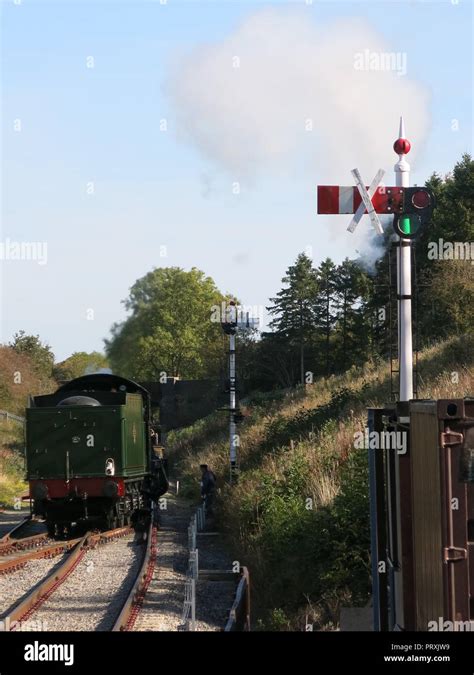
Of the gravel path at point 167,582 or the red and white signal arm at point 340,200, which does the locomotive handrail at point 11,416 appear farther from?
the red and white signal arm at point 340,200

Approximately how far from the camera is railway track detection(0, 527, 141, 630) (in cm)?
1241

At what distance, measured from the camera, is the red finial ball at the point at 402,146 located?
432 inches

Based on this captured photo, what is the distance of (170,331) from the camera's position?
202 ft

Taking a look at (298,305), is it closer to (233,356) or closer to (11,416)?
(11,416)

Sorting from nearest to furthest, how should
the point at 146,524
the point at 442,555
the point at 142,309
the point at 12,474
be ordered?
the point at 442,555 → the point at 146,524 → the point at 12,474 → the point at 142,309

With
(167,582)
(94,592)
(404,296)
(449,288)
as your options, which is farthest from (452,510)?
(449,288)

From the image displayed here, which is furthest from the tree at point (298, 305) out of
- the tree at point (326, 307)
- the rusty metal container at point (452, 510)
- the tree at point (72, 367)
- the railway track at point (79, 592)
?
the rusty metal container at point (452, 510)

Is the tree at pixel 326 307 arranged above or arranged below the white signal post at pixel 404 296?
above

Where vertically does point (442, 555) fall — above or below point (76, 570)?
above


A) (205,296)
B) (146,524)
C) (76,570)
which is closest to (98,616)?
(76,570)

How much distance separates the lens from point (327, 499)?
1631cm

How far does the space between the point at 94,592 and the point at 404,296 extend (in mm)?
6876
